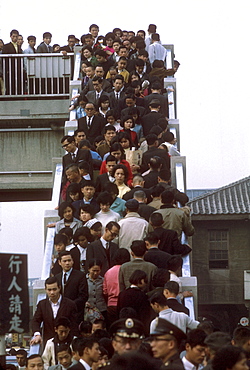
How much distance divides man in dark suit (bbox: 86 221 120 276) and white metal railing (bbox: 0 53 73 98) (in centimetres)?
1135

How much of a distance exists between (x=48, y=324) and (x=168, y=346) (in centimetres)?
416

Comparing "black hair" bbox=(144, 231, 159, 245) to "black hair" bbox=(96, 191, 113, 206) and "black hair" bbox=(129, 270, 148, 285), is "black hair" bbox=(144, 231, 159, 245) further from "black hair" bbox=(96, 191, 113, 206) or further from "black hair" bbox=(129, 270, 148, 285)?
"black hair" bbox=(96, 191, 113, 206)

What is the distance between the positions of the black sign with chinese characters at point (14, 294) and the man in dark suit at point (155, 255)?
282cm

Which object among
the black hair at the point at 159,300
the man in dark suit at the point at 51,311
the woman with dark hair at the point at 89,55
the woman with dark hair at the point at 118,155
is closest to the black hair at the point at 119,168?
the woman with dark hair at the point at 118,155

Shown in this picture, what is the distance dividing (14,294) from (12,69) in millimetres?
14855

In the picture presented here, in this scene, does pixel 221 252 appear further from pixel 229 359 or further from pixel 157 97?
pixel 229 359

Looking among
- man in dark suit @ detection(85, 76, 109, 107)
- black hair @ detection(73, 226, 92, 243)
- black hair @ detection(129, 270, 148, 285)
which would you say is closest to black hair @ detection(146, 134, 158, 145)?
man in dark suit @ detection(85, 76, 109, 107)

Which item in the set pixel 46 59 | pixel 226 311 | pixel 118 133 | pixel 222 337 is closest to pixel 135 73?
pixel 118 133

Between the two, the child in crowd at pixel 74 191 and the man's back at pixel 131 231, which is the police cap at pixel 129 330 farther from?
the child in crowd at pixel 74 191

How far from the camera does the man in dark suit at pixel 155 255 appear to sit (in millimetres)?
11078

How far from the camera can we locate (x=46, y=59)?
22.6 meters

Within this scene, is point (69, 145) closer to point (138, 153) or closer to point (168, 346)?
point (138, 153)

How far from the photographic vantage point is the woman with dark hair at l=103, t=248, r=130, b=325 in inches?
431

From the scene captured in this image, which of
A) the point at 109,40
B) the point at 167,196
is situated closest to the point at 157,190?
the point at 167,196
